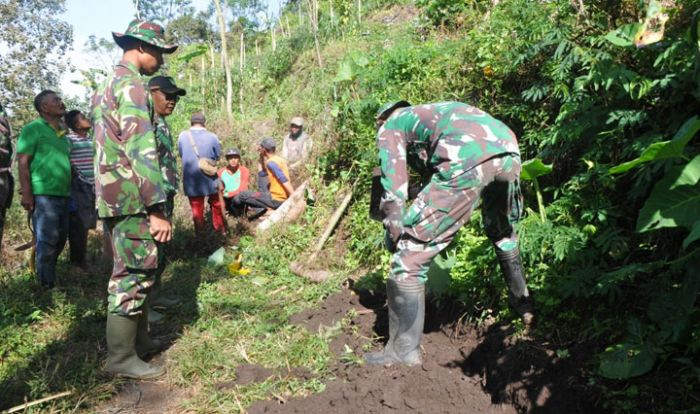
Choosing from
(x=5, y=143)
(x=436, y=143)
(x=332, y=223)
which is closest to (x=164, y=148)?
Result: (x=5, y=143)

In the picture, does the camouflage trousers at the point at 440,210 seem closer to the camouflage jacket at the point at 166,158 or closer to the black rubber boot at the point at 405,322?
the black rubber boot at the point at 405,322

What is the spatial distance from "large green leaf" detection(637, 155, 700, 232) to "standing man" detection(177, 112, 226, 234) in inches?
216

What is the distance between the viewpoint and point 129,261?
310 cm

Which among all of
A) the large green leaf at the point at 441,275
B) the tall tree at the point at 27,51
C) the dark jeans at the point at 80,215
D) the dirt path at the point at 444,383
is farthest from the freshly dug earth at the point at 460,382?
the tall tree at the point at 27,51

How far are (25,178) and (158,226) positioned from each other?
102 inches

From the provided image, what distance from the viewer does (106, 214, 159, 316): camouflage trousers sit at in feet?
10.2

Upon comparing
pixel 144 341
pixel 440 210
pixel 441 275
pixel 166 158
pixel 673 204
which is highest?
pixel 673 204

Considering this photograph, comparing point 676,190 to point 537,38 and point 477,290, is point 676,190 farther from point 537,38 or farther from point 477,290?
point 537,38

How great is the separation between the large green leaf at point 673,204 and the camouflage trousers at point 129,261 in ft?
9.17

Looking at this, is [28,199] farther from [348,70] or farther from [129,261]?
[348,70]

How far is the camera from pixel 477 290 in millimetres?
3652

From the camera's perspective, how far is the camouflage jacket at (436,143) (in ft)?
9.35

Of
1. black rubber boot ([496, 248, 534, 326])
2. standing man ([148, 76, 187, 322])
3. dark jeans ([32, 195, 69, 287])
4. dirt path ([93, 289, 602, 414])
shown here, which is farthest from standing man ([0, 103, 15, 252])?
black rubber boot ([496, 248, 534, 326])

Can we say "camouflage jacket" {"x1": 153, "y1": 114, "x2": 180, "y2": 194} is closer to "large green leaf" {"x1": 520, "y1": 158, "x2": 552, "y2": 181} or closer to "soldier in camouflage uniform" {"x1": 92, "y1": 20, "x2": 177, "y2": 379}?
"soldier in camouflage uniform" {"x1": 92, "y1": 20, "x2": 177, "y2": 379}
